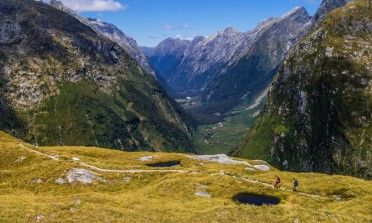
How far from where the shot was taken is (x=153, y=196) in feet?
263

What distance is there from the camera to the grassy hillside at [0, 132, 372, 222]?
196 feet

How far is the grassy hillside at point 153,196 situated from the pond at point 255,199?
4.79ft

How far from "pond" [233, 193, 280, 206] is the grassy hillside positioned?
146 centimetres

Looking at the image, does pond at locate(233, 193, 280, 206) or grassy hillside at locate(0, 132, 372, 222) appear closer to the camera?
grassy hillside at locate(0, 132, 372, 222)

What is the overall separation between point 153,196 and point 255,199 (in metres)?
23.1

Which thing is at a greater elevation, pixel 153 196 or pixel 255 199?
pixel 255 199

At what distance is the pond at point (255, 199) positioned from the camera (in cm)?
7856

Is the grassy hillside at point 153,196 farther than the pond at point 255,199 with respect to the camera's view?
No

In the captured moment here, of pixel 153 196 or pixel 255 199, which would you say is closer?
pixel 153 196

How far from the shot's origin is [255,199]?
268 ft

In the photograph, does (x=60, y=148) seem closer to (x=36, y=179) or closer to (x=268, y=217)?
(x=36, y=179)

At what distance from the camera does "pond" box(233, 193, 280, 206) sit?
78.6 meters

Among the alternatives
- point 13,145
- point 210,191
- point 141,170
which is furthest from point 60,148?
point 210,191

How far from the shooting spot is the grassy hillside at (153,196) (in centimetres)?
5962
